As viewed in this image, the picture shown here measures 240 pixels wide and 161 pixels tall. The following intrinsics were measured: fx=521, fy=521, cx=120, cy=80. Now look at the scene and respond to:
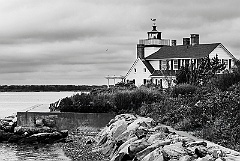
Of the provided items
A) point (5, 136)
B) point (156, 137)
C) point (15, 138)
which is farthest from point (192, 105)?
point (5, 136)

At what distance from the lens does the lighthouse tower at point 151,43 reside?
68544mm

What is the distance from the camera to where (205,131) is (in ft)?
56.7

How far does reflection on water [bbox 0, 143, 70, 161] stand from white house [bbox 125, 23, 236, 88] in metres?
32.5

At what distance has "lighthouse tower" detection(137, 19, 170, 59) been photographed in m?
68.5

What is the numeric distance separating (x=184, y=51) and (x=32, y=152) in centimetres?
3990

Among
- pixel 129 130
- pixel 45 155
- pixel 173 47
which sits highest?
pixel 173 47

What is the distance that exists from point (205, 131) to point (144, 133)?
2332 millimetres

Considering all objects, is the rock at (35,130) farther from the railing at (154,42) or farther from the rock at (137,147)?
the railing at (154,42)

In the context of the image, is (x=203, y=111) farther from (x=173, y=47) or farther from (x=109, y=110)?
(x=173, y=47)

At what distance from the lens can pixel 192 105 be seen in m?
22.3

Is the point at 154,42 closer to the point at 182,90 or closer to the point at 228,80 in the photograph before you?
the point at 182,90

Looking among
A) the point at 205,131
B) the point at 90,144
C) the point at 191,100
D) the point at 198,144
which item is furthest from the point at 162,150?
the point at 90,144

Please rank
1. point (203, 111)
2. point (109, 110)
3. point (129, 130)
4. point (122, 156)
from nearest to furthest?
1. point (122, 156)
2. point (203, 111)
3. point (129, 130)
4. point (109, 110)

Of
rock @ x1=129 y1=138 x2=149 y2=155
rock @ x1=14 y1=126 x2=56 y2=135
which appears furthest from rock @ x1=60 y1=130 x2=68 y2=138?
rock @ x1=129 y1=138 x2=149 y2=155
